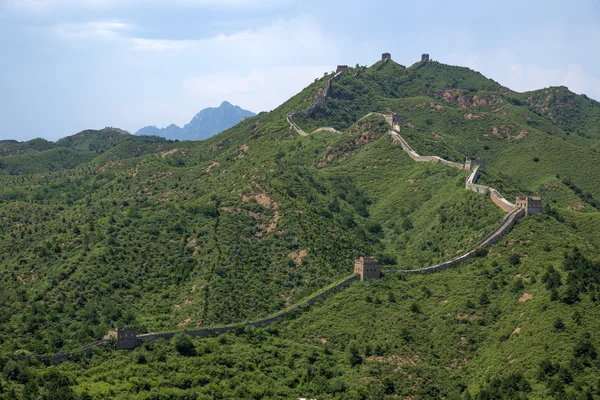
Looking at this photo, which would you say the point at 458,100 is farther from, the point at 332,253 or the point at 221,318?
the point at 221,318

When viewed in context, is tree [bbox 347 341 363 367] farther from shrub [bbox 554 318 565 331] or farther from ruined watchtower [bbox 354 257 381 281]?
shrub [bbox 554 318 565 331]

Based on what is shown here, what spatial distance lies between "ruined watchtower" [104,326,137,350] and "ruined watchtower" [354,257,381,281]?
24008 millimetres

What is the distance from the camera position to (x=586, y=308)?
73.1 metres

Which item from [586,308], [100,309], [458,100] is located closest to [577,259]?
[586,308]

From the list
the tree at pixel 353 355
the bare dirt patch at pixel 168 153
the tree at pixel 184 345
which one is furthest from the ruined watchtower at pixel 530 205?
the bare dirt patch at pixel 168 153

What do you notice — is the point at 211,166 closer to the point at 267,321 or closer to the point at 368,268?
the point at 368,268

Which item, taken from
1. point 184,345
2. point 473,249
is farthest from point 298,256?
point 184,345

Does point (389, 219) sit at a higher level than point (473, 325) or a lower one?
higher

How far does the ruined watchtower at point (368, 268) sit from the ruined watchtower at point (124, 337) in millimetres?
24008

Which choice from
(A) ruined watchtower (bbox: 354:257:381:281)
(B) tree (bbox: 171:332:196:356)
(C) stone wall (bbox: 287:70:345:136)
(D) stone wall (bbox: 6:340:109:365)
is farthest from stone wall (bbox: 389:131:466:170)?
(D) stone wall (bbox: 6:340:109:365)

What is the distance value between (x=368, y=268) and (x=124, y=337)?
25510 millimetres

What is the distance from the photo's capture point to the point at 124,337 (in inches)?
2820

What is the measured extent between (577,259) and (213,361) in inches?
1280

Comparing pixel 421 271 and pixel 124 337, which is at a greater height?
pixel 421 271
